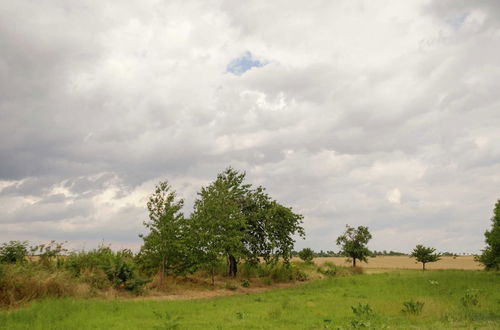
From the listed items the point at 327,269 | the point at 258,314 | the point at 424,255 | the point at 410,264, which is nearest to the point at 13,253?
the point at 258,314

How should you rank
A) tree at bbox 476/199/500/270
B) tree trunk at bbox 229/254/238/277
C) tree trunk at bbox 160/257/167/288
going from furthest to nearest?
tree trunk at bbox 229/254/238/277 < tree at bbox 476/199/500/270 < tree trunk at bbox 160/257/167/288

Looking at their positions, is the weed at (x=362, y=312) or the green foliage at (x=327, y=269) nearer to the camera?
the weed at (x=362, y=312)

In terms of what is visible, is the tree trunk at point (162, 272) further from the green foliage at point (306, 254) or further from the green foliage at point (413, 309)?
the green foliage at point (306, 254)

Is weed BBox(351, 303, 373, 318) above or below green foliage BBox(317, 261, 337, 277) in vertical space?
below

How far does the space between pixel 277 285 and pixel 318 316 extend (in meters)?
20.7

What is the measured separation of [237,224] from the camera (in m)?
35.9

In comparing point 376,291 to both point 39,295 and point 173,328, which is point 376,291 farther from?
point 39,295

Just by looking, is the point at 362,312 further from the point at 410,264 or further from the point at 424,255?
the point at 410,264

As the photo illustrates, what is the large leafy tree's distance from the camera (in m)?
33.8

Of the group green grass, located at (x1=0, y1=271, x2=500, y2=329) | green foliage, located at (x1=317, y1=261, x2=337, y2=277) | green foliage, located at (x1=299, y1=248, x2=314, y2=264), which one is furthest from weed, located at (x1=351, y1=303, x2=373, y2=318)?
green foliage, located at (x1=299, y1=248, x2=314, y2=264)

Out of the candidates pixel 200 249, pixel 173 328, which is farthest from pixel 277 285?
pixel 173 328

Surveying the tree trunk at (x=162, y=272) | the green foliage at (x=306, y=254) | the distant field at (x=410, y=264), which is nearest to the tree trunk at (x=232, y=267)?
the tree trunk at (x=162, y=272)

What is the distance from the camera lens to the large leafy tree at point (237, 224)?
3378cm

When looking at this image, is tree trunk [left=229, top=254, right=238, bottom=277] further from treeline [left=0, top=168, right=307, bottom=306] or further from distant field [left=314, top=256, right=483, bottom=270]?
distant field [left=314, top=256, right=483, bottom=270]
